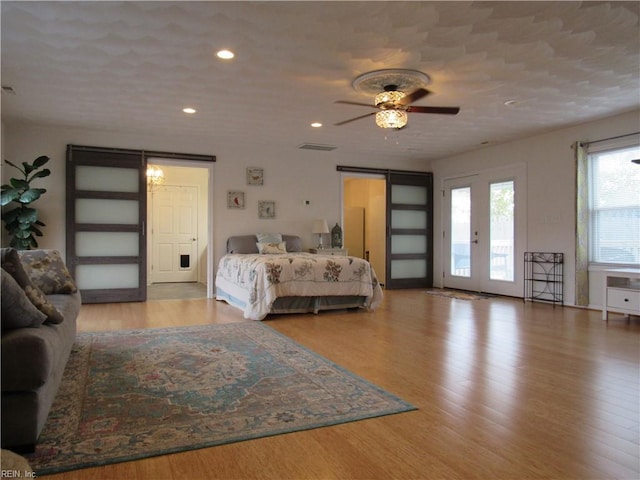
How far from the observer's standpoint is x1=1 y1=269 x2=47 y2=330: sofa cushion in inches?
80.4

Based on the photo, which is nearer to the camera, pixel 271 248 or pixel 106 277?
pixel 106 277

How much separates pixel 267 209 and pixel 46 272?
4.43 metres

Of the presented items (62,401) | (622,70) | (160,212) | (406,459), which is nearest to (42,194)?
(160,212)

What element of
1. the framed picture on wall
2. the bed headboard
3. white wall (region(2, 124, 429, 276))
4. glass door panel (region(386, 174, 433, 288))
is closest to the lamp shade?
white wall (region(2, 124, 429, 276))

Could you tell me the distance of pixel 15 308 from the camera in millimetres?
2080

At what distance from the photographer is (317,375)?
306 cm

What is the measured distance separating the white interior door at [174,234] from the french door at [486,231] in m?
5.40

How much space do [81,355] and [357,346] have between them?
88.1 inches

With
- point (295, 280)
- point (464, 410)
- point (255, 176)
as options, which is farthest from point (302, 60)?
point (255, 176)

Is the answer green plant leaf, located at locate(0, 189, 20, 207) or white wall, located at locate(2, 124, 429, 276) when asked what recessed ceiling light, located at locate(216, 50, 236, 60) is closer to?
white wall, located at locate(2, 124, 429, 276)

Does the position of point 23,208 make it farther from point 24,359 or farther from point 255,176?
point 24,359

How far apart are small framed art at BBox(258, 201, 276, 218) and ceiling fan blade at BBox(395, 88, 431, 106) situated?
373cm

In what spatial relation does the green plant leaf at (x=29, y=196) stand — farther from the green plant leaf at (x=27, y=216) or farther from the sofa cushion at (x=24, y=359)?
the sofa cushion at (x=24, y=359)

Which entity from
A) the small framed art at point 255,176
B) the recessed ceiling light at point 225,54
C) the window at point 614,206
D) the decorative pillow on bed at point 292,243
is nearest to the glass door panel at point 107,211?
the small framed art at point 255,176
